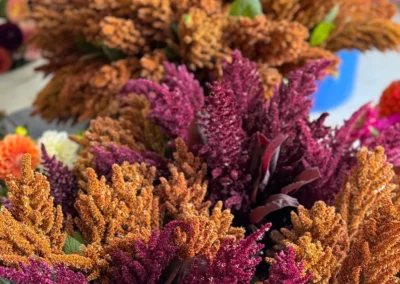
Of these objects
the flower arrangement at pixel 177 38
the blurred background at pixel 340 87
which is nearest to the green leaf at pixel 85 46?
the flower arrangement at pixel 177 38

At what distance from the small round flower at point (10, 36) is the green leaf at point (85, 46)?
0.25 m

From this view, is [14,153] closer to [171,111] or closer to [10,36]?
[171,111]

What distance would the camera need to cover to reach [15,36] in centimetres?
94

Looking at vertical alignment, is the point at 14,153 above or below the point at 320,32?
below

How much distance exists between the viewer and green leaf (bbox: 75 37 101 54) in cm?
73

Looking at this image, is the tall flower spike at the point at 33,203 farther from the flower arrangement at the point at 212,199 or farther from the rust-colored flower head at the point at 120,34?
the rust-colored flower head at the point at 120,34

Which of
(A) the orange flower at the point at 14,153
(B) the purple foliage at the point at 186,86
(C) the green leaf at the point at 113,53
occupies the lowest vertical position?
(A) the orange flower at the point at 14,153

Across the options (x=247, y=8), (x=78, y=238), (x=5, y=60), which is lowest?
(x=5, y=60)

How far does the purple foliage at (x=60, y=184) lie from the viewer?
1.32ft

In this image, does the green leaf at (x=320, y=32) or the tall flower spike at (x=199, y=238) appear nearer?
the tall flower spike at (x=199, y=238)

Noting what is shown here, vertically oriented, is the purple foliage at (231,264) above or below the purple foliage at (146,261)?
above

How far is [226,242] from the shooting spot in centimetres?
30

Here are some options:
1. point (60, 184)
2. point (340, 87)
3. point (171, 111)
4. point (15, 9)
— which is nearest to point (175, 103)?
point (171, 111)

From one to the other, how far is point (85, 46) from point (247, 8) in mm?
237
